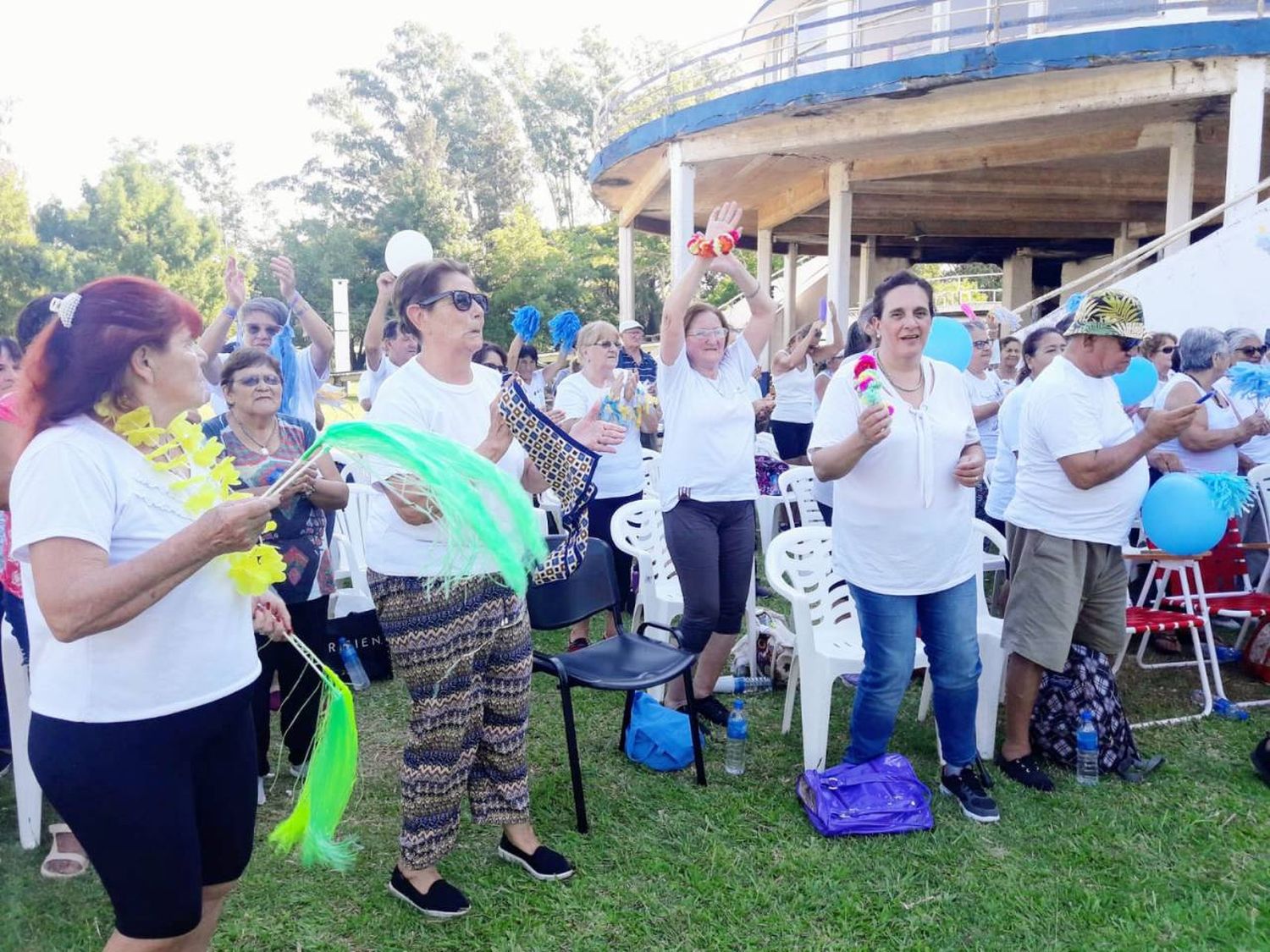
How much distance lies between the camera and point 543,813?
3.47 m

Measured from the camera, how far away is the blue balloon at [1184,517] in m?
3.80

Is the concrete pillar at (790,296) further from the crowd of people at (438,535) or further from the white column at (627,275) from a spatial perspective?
the crowd of people at (438,535)

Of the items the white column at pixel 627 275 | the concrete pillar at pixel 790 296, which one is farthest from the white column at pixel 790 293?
the white column at pixel 627 275

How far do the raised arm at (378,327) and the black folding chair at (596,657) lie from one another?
5.83 feet

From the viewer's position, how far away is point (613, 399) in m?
5.02

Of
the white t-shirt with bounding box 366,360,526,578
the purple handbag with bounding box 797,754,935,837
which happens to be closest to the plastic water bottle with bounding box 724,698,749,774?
the purple handbag with bounding box 797,754,935,837

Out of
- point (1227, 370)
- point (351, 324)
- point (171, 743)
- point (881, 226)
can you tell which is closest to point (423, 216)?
point (351, 324)

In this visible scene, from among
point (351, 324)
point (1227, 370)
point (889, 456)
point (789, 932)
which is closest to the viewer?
point (789, 932)

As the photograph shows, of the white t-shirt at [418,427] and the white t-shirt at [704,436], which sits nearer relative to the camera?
the white t-shirt at [418,427]

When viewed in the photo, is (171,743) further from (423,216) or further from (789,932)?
(423,216)

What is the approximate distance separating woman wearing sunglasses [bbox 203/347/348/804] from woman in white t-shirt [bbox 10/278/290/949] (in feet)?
4.59

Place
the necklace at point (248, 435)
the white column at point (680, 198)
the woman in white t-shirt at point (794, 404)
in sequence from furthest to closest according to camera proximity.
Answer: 1. the white column at point (680, 198)
2. the woman in white t-shirt at point (794, 404)
3. the necklace at point (248, 435)

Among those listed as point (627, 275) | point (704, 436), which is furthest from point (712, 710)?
point (627, 275)

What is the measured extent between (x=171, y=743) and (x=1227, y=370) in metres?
5.53
